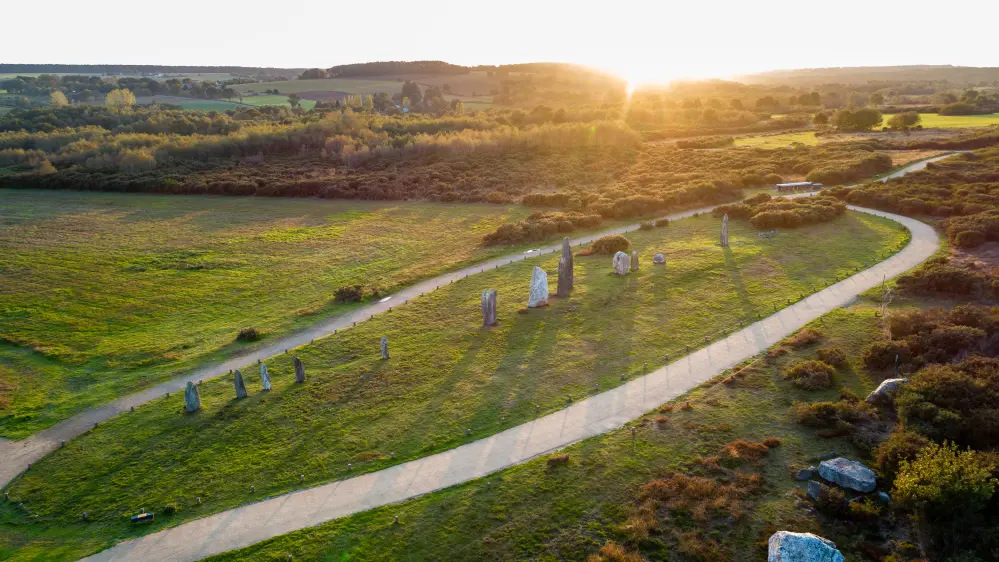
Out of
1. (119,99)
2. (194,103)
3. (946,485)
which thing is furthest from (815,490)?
(194,103)

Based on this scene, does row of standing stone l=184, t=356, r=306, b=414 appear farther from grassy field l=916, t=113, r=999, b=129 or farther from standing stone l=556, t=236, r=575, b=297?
grassy field l=916, t=113, r=999, b=129

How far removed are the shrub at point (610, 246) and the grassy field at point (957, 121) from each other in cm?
8505

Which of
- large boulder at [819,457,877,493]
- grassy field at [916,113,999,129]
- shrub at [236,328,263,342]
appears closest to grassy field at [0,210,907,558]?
shrub at [236,328,263,342]

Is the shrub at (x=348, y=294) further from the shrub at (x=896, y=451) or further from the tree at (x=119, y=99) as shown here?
the tree at (x=119, y=99)

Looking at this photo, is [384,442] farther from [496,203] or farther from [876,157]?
[876,157]

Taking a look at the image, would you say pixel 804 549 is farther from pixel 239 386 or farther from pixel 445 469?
pixel 239 386

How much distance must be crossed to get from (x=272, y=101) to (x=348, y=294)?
15296cm

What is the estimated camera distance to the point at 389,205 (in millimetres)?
68062

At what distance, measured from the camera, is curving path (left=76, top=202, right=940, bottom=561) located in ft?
59.0

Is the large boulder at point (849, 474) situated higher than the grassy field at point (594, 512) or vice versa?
the large boulder at point (849, 474)

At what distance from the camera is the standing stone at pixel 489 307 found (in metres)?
32.2

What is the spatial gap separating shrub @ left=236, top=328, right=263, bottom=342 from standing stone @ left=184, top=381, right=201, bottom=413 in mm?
7239

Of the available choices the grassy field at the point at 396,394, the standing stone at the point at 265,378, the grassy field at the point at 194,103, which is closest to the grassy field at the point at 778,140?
the grassy field at the point at 396,394

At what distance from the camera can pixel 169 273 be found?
44750 mm
